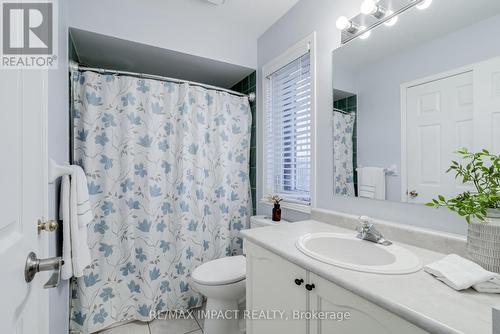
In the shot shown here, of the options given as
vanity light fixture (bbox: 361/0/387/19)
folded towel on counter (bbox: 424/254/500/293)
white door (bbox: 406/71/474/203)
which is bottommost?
folded towel on counter (bbox: 424/254/500/293)

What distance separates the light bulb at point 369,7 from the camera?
1.22 meters

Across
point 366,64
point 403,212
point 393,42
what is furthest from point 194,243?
point 393,42

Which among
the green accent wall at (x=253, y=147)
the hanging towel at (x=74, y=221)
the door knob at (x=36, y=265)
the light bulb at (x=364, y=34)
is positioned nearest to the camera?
the door knob at (x=36, y=265)

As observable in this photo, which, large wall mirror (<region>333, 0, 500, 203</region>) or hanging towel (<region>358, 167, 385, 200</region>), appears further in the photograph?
hanging towel (<region>358, 167, 385, 200</region>)

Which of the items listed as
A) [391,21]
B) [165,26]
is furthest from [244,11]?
[391,21]

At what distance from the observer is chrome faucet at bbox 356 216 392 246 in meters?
1.06

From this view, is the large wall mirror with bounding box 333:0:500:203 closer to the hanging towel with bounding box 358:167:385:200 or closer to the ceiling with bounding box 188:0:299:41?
the hanging towel with bounding box 358:167:385:200

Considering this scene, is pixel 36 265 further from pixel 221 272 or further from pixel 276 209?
pixel 276 209

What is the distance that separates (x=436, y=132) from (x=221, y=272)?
4.84 feet

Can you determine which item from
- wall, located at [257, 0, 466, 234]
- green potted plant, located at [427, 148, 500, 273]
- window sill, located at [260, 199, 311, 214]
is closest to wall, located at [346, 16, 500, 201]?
wall, located at [257, 0, 466, 234]

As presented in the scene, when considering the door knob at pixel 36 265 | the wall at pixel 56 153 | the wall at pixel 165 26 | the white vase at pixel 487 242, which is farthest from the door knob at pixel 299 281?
the wall at pixel 165 26

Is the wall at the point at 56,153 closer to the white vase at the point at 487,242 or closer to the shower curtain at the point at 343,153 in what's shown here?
the shower curtain at the point at 343,153

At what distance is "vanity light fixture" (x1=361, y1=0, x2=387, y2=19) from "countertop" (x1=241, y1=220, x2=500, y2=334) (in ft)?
3.97

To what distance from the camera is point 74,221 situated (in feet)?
3.93
